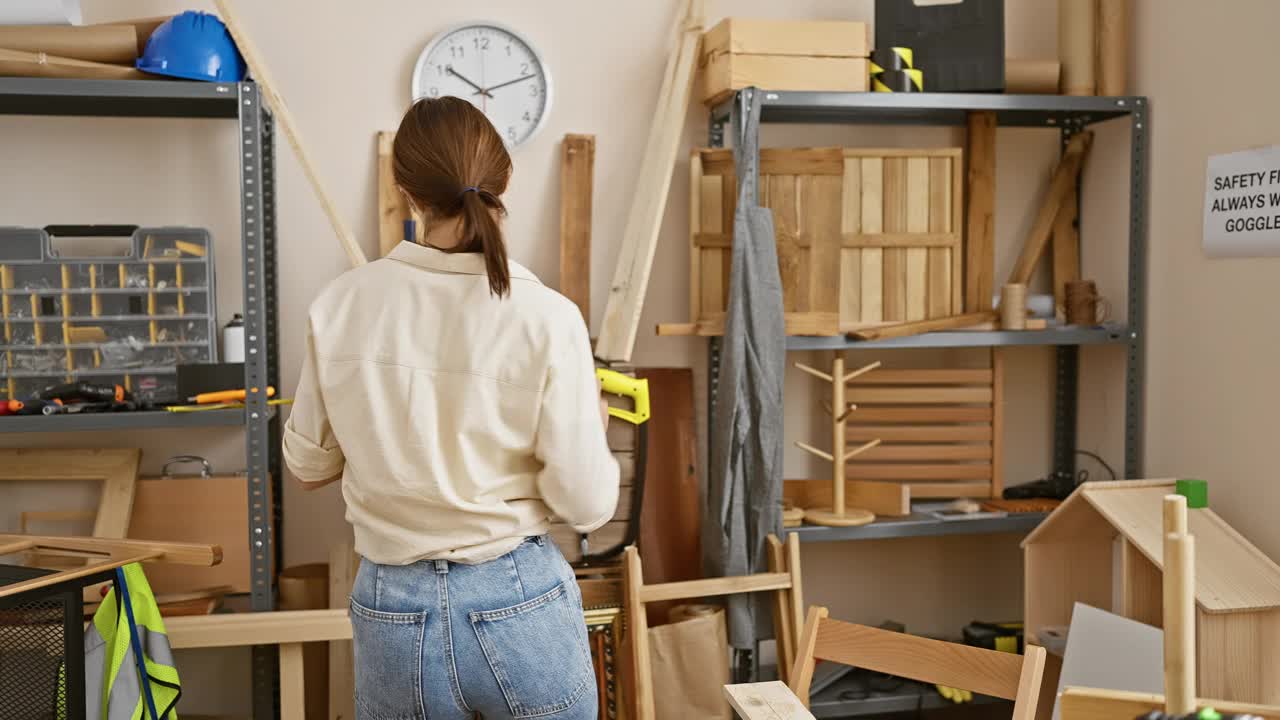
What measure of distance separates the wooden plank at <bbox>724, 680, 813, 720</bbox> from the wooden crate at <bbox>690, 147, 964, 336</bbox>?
159 centimetres

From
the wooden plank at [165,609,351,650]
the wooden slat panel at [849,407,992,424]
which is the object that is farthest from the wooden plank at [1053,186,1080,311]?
the wooden plank at [165,609,351,650]

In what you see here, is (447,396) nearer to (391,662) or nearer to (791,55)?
(391,662)

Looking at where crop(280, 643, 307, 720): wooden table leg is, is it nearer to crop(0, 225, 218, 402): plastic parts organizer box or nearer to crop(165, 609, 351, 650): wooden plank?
crop(165, 609, 351, 650): wooden plank

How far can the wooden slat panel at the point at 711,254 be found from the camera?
3.35 meters

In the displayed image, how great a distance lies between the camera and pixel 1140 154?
327cm

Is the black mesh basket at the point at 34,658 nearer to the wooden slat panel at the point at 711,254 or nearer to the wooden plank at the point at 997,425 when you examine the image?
the wooden slat panel at the point at 711,254

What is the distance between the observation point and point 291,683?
284cm

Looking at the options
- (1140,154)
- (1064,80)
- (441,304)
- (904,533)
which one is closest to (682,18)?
(1064,80)

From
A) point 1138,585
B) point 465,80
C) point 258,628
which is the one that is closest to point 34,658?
point 258,628

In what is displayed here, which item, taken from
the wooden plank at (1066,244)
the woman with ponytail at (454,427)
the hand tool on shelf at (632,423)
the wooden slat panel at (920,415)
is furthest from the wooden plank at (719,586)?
the wooden plank at (1066,244)

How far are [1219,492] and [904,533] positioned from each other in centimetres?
81

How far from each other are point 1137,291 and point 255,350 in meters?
2.42

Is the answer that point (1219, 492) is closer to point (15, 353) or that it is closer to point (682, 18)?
point (682, 18)

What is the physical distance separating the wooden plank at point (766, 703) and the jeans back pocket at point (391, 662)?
0.48m
